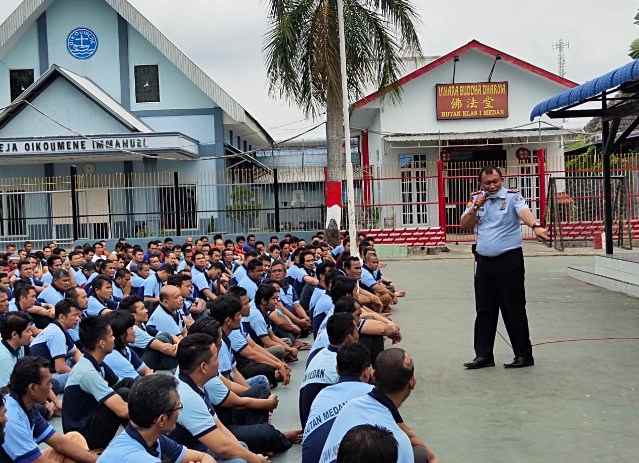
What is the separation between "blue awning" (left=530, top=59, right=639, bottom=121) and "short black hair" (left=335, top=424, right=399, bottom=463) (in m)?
6.95

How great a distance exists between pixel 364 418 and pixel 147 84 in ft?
74.9

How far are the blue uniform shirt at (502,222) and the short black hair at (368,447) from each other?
16.2 feet

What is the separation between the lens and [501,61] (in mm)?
23312

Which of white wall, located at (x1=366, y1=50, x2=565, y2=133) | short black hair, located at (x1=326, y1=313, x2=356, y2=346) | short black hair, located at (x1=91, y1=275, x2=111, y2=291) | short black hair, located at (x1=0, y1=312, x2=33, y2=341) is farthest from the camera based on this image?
white wall, located at (x1=366, y1=50, x2=565, y2=133)

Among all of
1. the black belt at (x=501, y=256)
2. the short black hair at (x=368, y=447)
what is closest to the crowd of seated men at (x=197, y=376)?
the short black hair at (x=368, y=447)

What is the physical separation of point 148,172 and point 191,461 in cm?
2043

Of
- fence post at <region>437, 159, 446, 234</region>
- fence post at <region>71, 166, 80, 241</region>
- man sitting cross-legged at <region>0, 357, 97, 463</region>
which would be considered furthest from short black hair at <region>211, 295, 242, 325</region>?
fence post at <region>71, 166, 80, 241</region>

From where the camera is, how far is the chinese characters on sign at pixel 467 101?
77.0 ft

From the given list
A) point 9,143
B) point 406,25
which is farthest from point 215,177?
point 406,25

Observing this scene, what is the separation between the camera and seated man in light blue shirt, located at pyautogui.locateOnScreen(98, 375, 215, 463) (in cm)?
347

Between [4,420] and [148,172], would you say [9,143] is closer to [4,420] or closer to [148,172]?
[148,172]

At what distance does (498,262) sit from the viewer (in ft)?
23.5

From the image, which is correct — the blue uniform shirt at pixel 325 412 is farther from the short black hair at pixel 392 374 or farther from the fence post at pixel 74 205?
the fence post at pixel 74 205

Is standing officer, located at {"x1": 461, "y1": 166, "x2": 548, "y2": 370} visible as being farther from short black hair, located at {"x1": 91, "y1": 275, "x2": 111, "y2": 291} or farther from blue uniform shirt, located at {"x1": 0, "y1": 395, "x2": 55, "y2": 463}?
blue uniform shirt, located at {"x1": 0, "y1": 395, "x2": 55, "y2": 463}
